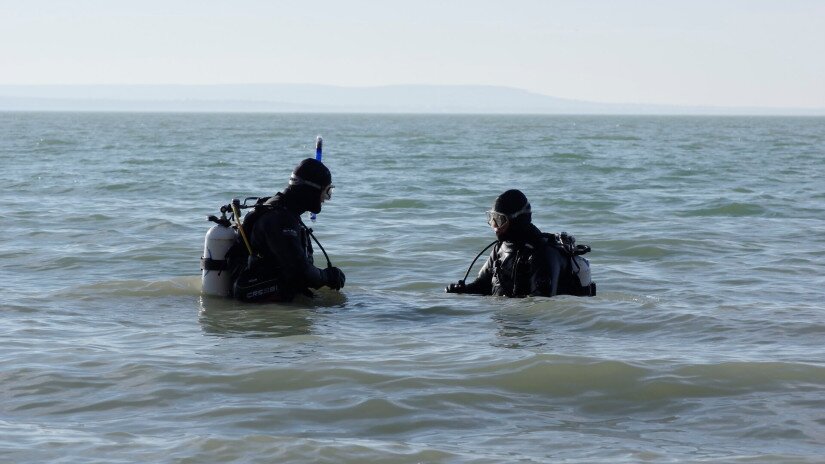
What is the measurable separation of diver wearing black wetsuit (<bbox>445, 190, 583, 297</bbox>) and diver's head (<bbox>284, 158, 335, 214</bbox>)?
125 cm

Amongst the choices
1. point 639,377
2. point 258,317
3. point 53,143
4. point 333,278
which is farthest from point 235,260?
point 53,143

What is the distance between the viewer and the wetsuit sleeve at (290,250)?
8.88 meters

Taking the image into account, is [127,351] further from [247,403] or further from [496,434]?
[496,434]

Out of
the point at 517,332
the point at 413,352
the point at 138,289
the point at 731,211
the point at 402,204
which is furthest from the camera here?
the point at 402,204

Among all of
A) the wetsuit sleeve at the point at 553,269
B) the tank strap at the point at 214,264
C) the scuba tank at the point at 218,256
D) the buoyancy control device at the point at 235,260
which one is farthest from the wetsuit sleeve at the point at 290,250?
the wetsuit sleeve at the point at 553,269

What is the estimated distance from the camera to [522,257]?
913cm

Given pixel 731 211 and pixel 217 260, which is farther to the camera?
pixel 731 211

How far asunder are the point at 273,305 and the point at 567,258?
7.54ft

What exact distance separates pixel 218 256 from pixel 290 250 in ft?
2.24

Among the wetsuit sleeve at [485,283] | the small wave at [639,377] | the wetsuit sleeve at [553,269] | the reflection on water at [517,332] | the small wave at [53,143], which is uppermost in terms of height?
the wetsuit sleeve at [553,269]

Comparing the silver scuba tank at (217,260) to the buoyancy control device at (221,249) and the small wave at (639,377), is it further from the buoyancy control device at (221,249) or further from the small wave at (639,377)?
the small wave at (639,377)

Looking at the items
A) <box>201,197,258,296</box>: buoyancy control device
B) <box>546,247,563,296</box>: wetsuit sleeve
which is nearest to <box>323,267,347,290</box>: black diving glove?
<box>201,197,258,296</box>: buoyancy control device

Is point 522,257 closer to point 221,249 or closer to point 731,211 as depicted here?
point 221,249

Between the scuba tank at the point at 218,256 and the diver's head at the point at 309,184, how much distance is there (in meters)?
0.55
